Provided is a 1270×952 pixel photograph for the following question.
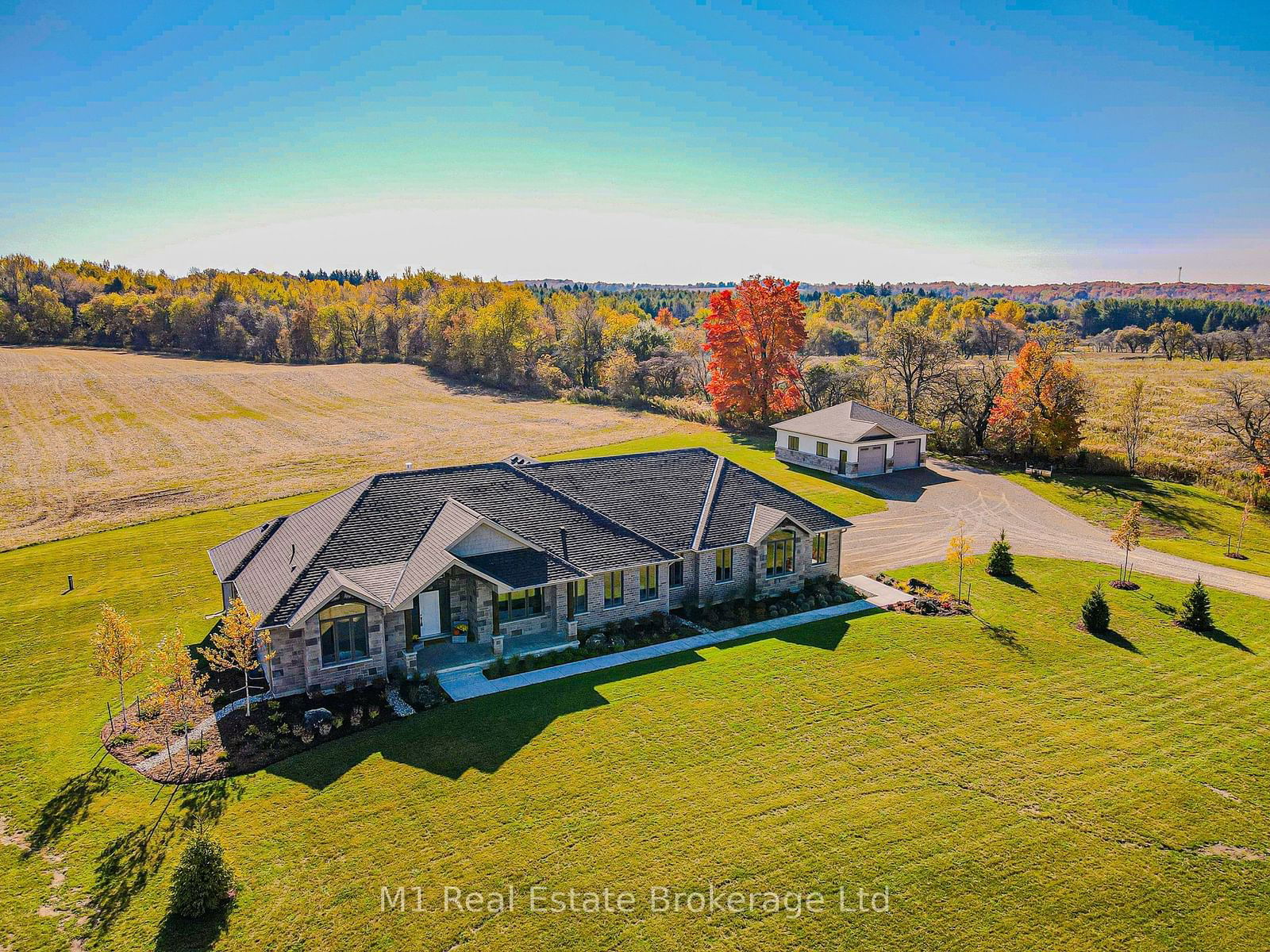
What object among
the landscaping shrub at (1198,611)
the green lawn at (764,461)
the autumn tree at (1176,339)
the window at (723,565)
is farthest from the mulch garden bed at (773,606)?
the autumn tree at (1176,339)

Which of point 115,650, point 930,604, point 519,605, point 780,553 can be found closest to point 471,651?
point 519,605

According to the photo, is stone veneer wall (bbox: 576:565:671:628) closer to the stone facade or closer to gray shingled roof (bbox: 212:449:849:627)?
the stone facade

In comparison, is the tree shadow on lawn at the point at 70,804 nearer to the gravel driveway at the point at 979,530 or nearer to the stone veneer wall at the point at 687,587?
the stone veneer wall at the point at 687,587

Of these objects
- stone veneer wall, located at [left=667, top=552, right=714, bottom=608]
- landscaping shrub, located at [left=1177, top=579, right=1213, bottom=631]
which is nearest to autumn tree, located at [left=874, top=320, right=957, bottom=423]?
landscaping shrub, located at [left=1177, top=579, right=1213, bottom=631]

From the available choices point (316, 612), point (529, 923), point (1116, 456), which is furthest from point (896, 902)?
point (1116, 456)

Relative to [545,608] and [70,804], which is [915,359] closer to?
[545,608]

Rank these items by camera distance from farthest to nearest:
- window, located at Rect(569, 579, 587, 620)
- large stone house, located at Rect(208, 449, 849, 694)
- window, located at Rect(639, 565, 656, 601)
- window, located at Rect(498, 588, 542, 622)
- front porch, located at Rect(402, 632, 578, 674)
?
1. window, located at Rect(639, 565, 656, 601)
2. window, located at Rect(569, 579, 587, 620)
3. window, located at Rect(498, 588, 542, 622)
4. front porch, located at Rect(402, 632, 578, 674)
5. large stone house, located at Rect(208, 449, 849, 694)
